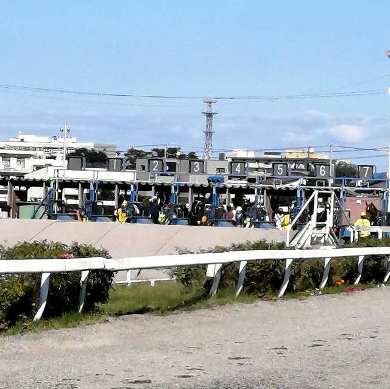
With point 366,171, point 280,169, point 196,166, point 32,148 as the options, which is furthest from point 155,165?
point 32,148

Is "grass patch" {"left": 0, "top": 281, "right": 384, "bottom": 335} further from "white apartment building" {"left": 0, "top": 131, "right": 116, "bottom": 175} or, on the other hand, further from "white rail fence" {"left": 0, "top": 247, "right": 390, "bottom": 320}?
"white apartment building" {"left": 0, "top": 131, "right": 116, "bottom": 175}

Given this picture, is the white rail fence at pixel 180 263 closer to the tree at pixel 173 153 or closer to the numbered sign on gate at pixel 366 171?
the numbered sign on gate at pixel 366 171

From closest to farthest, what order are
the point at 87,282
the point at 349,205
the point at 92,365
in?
the point at 92,365
the point at 87,282
the point at 349,205

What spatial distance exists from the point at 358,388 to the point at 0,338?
12.2 ft

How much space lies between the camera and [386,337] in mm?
10086

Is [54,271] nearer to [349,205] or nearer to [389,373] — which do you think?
[389,373]

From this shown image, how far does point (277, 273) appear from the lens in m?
13.4

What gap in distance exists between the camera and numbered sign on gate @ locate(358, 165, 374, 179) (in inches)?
2181

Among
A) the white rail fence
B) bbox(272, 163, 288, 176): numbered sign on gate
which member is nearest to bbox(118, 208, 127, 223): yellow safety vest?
bbox(272, 163, 288, 176): numbered sign on gate

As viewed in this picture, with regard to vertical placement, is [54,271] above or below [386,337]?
above

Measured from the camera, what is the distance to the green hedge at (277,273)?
12883 mm

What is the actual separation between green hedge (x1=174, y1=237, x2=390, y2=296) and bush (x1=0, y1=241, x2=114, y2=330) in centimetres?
195

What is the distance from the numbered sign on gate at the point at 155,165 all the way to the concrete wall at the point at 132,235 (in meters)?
27.2

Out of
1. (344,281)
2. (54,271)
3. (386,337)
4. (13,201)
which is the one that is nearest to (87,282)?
(54,271)
